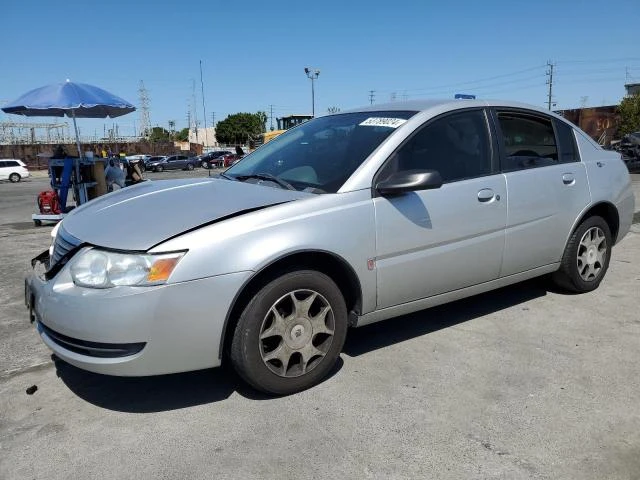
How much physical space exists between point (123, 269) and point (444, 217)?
193cm

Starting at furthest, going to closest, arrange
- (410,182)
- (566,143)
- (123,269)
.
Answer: (566,143) → (410,182) → (123,269)

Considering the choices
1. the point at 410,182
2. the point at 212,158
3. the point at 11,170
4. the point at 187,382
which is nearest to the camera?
the point at 410,182

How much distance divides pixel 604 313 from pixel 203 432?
3236 millimetres

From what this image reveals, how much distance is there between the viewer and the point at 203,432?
264 centimetres

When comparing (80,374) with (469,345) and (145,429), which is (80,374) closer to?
(145,429)

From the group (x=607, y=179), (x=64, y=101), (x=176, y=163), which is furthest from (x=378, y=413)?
(x=176, y=163)

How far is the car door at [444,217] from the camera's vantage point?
10.5 feet

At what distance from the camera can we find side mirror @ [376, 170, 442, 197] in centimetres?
304

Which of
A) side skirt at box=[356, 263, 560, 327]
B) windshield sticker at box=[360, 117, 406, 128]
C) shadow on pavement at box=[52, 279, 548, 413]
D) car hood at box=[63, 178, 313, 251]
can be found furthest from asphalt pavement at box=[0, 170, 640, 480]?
windshield sticker at box=[360, 117, 406, 128]

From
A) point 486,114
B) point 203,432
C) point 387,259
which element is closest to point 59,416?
point 203,432

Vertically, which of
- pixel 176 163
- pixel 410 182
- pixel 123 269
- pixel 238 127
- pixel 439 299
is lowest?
pixel 439 299

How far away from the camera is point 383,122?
3.58m

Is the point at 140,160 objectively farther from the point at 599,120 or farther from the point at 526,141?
the point at 599,120

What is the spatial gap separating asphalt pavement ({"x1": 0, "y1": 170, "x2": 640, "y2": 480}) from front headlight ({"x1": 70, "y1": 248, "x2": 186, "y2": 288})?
754 millimetres
